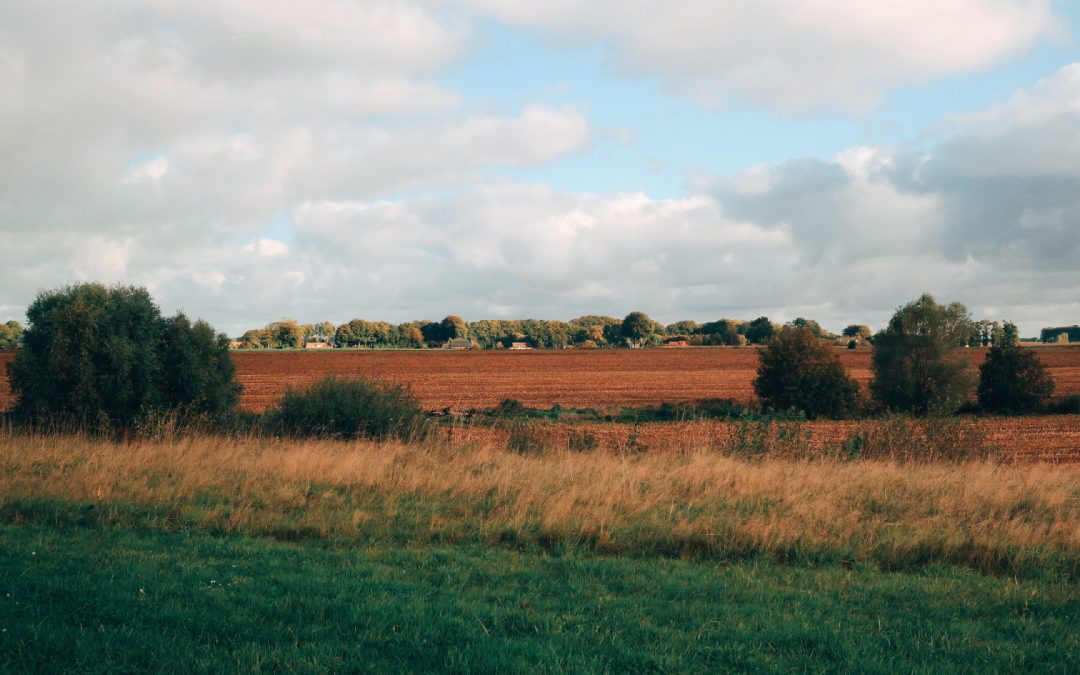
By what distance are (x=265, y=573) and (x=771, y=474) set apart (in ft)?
29.4

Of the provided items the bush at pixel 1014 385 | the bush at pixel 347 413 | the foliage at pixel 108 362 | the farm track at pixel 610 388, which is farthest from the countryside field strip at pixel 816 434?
the foliage at pixel 108 362

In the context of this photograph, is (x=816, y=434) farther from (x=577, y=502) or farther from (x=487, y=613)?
(x=487, y=613)

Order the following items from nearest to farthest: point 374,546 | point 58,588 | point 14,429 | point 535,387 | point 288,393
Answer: point 58,588 < point 374,546 < point 14,429 < point 288,393 < point 535,387

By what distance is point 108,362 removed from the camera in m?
21.1

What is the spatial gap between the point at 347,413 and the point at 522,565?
14.1 m

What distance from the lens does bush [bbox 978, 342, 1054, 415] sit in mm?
41969

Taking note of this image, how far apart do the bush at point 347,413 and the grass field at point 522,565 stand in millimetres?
6538

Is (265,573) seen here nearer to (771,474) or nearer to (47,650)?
(47,650)

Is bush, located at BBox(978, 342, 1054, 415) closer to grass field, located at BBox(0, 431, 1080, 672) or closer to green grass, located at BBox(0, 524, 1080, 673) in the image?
grass field, located at BBox(0, 431, 1080, 672)

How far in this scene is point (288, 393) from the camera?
72.0ft

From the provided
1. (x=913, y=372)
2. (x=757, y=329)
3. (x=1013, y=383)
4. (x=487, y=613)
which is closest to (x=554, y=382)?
(x=913, y=372)

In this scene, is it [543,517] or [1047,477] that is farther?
[1047,477]

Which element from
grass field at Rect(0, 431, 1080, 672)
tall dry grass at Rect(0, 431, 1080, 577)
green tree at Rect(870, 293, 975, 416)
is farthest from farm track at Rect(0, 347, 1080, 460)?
grass field at Rect(0, 431, 1080, 672)

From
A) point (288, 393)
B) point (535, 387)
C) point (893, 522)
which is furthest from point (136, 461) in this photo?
point (535, 387)
